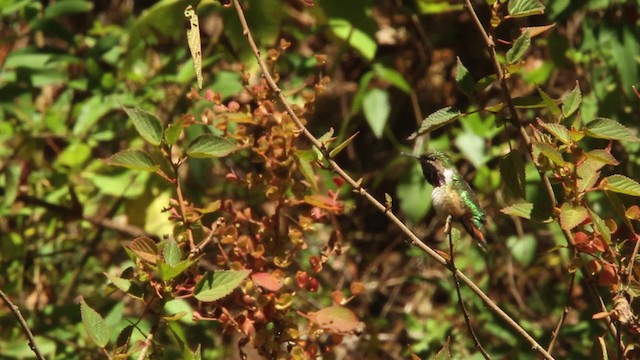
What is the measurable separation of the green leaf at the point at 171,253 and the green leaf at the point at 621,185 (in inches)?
23.9

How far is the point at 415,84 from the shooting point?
3135mm

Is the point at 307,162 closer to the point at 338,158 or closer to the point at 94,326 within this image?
the point at 94,326

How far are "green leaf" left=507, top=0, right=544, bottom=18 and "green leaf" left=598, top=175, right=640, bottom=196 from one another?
0.86ft

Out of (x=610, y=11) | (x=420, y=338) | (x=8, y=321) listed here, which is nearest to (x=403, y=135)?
(x=420, y=338)

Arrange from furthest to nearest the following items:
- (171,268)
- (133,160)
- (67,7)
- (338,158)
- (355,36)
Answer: (338,158), (355,36), (67,7), (133,160), (171,268)

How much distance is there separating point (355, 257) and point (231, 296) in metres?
1.68

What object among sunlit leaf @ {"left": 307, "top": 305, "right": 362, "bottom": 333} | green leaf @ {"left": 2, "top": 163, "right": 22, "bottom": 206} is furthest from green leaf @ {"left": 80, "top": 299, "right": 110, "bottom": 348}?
green leaf @ {"left": 2, "top": 163, "right": 22, "bottom": 206}

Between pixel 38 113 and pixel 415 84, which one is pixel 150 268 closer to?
pixel 38 113

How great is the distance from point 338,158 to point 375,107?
67cm

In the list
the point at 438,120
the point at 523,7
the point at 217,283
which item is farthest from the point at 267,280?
the point at 523,7

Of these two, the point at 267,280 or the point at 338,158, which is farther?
the point at 338,158

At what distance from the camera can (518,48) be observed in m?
1.32

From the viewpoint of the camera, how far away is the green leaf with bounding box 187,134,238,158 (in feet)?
4.41

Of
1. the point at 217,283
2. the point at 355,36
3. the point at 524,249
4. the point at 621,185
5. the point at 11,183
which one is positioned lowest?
the point at 524,249
